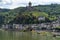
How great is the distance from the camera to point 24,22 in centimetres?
18075

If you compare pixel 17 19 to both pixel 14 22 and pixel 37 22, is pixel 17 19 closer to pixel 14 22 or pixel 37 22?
pixel 14 22

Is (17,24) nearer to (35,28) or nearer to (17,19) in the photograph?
Answer: (17,19)

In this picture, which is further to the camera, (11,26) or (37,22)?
(11,26)

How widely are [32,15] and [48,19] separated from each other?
14608 millimetres

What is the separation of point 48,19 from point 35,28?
2953 cm

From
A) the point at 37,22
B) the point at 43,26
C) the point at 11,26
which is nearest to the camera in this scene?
the point at 43,26

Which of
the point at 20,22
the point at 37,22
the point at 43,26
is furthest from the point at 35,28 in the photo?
the point at 20,22

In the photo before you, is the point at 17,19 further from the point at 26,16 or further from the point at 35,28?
the point at 35,28

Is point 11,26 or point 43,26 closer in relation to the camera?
point 43,26

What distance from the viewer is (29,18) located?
179875mm

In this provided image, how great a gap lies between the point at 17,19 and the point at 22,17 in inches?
195

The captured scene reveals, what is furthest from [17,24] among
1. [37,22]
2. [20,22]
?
[37,22]

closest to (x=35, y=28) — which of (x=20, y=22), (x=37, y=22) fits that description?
(x=37, y=22)

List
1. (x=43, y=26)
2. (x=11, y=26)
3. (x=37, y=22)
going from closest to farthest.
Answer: (x=43, y=26), (x=37, y=22), (x=11, y=26)
